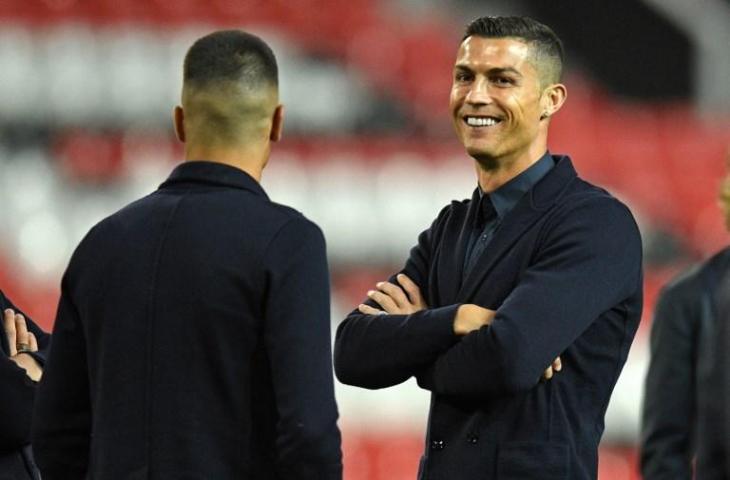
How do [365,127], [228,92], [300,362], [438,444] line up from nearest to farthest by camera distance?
[300,362] < [228,92] < [438,444] < [365,127]

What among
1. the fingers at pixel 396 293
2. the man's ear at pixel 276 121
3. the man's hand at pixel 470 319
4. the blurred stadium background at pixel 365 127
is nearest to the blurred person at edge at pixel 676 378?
the man's hand at pixel 470 319

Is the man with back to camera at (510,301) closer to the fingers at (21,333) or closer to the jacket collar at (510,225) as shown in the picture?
the jacket collar at (510,225)

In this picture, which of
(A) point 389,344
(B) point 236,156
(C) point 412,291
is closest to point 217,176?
(B) point 236,156

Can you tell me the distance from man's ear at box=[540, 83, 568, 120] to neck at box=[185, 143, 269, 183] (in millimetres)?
728

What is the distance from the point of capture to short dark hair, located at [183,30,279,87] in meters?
2.93

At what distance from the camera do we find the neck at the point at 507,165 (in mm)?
3371

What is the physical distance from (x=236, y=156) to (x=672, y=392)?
3.19 ft

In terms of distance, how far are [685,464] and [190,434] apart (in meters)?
0.98

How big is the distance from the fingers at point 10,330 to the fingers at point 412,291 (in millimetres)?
884

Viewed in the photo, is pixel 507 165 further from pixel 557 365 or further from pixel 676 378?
pixel 676 378

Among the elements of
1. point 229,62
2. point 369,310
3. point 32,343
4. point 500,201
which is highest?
point 229,62

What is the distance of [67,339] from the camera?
2.98 meters

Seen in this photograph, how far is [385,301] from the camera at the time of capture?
3.36 meters

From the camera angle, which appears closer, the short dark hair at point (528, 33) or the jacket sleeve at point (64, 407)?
the jacket sleeve at point (64, 407)
